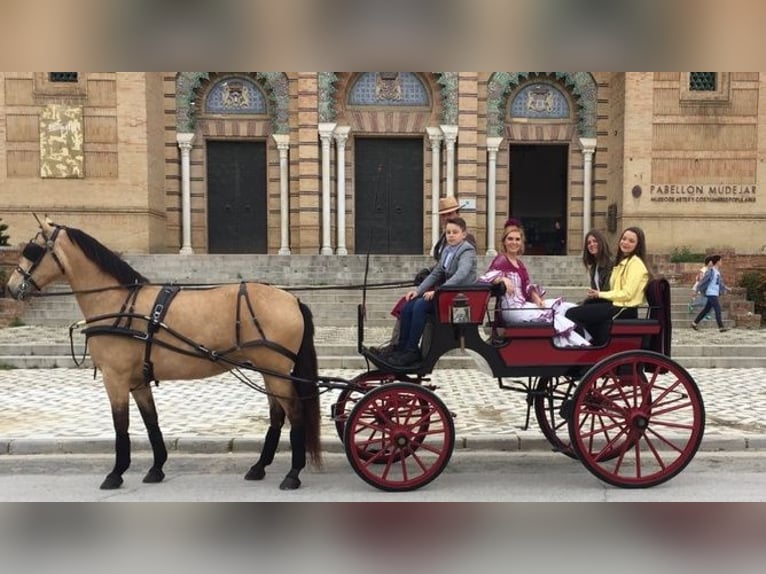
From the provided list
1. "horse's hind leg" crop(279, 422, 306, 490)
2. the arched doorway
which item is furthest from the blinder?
the arched doorway

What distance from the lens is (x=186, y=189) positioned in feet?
56.2

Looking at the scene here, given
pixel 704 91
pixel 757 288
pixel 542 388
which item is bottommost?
pixel 542 388

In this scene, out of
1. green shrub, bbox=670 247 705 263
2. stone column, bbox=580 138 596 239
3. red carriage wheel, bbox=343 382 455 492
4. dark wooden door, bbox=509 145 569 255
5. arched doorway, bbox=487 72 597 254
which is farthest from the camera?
dark wooden door, bbox=509 145 569 255

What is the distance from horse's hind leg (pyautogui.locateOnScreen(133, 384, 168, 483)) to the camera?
4633 mm

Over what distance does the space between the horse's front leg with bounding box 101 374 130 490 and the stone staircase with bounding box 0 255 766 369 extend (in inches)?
174

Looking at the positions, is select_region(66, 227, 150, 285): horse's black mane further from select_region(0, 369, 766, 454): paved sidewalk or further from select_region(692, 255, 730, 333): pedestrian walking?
select_region(692, 255, 730, 333): pedestrian walking

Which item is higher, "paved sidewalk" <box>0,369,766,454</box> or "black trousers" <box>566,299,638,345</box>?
"black trousers" <box>566,299,638,345</box>

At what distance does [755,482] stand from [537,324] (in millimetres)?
2137

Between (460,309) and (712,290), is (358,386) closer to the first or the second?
(460,309)

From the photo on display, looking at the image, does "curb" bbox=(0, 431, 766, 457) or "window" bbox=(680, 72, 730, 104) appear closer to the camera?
"curb" bbox=(0, 431, 766, 457)

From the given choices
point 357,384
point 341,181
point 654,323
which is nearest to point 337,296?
point 341,181

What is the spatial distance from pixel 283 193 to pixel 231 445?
12.4 m

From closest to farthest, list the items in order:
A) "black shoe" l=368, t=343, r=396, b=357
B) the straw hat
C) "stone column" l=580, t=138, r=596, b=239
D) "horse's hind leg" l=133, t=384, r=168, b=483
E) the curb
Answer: "horse's hind leg" l=133, t=384, r=168, b=483 → "black shoe" l=368, t=343, r=396, b=357 → the straw hat → the curb → "stone column" l=580, t=138, r=596, b=239

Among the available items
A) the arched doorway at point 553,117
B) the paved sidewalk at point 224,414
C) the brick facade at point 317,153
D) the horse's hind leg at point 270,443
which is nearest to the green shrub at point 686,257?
the brick facade at point 317,153
